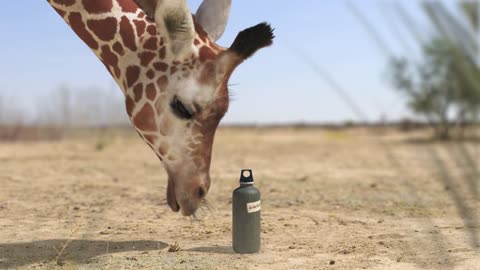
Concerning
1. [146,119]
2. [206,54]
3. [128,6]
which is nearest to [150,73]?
[146,119]

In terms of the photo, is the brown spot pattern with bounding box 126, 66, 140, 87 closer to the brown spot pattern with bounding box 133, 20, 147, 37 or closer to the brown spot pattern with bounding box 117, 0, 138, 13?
the brown spot pattern with bounding box 133, 20, 147, 37

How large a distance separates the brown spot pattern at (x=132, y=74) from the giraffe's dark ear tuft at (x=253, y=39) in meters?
0.84

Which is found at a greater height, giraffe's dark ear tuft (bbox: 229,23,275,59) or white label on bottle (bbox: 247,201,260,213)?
giraffe's dark ear tuft (bbox: 229,23,275,59)

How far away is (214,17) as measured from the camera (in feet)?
13.5

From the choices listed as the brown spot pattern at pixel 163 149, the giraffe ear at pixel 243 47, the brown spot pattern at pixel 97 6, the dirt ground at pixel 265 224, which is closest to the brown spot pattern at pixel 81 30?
the brown spot pattern at pixel 97 6

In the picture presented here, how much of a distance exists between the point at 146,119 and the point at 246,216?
1.06 meters

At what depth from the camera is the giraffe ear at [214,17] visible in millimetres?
4121

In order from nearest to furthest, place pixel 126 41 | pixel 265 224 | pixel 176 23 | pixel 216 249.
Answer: pixel 176 23 < pixel 126 41 < pixel 216 249 < pixel 265 224

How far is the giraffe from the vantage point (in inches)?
131

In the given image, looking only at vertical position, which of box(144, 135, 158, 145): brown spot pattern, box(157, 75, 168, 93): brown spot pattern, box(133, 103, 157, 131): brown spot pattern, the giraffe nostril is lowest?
the giraffe nostril

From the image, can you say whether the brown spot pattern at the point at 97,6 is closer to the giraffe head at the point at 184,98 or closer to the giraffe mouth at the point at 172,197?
the giraffe head at the point at 184,98

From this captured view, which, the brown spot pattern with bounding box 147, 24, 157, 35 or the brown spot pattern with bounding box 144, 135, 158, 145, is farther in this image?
the brown spot pattern with bounding box 147, 24, 157, 35

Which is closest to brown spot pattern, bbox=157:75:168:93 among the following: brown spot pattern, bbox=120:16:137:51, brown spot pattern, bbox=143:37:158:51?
brown spot pattern, bbox=143:37:158:51

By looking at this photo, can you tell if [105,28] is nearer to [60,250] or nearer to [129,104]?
[129,104]
